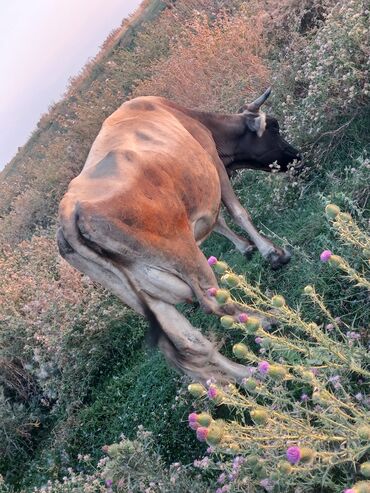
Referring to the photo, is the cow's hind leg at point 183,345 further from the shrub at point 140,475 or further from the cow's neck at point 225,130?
the cow's neck at point 225,130

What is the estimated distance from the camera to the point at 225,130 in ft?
20.7

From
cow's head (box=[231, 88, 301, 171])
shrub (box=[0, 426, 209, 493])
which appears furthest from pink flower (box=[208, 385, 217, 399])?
cow's head (box=[231, 88, 301, 171])

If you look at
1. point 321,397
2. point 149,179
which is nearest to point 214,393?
point 321,397

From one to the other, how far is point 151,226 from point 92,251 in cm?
43

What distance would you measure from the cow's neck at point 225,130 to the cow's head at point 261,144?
5cm

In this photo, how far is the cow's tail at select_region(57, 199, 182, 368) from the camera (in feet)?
12.5

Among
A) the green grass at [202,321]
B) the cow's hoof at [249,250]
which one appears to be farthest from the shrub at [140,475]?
the cow's hoof at [249,250]

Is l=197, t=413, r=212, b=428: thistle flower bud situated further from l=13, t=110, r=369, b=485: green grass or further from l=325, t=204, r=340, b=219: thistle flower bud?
l=13, t=110, r=369, b=485: green grass

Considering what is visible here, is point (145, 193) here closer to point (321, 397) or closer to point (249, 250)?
point (249, 250)

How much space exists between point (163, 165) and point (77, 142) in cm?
768

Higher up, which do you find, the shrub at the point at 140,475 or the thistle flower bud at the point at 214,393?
the thistle flower bud at the point at 214,393

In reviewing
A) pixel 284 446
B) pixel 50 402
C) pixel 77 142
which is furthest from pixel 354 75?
pixel 77 142

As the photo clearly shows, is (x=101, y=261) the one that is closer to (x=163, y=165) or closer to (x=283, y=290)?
(x=163, y=165)

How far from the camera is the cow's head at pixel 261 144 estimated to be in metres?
6.24
